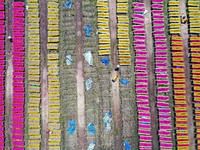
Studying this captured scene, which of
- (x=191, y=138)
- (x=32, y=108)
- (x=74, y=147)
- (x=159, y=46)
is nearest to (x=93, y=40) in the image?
(x=159, y=46)

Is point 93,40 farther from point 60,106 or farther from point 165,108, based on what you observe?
point 165,108

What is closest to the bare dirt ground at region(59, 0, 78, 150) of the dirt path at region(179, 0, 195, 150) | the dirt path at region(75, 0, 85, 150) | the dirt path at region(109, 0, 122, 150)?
the dirt path at region(75, 0, 85, 150)

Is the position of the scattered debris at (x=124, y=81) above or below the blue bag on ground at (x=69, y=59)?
below

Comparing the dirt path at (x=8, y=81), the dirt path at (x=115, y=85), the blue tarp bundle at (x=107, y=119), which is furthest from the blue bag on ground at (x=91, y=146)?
the dirt path at (x=8, y=81)

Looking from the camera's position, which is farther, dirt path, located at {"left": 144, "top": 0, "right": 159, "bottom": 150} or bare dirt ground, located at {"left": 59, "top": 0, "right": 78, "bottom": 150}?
dirt path, located at {"left": 144, "top": 0, "right": 159, "bottom": 150}

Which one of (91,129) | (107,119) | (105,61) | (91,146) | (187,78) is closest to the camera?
(91,146)

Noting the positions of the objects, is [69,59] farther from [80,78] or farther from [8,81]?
[8,81]

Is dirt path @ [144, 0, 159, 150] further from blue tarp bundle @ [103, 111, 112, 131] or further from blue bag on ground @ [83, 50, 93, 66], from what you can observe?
blue bag on ground @ [83, 50, 93, 66]

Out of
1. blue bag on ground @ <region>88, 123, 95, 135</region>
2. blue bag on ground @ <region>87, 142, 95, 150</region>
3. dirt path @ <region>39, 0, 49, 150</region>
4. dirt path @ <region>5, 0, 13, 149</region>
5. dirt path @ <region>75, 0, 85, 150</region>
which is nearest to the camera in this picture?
blue bag on ground @ <region>87, 142, 95, 150</region>

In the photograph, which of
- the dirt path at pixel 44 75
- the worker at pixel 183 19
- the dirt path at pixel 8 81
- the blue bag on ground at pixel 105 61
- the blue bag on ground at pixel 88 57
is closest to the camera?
the dirt path at pixel 44 75

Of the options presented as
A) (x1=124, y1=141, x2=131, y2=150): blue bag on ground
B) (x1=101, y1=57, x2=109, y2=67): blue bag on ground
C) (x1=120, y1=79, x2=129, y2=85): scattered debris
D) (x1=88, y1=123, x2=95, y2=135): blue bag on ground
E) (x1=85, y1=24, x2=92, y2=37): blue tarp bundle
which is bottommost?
(x1=124, y1=141, x2=131, y2=150): blue bag on ground

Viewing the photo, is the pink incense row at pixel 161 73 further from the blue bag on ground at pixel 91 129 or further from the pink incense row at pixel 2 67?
the pink incense row at pixel 2 67

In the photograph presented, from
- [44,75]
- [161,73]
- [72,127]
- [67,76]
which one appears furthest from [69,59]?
[161,73]
